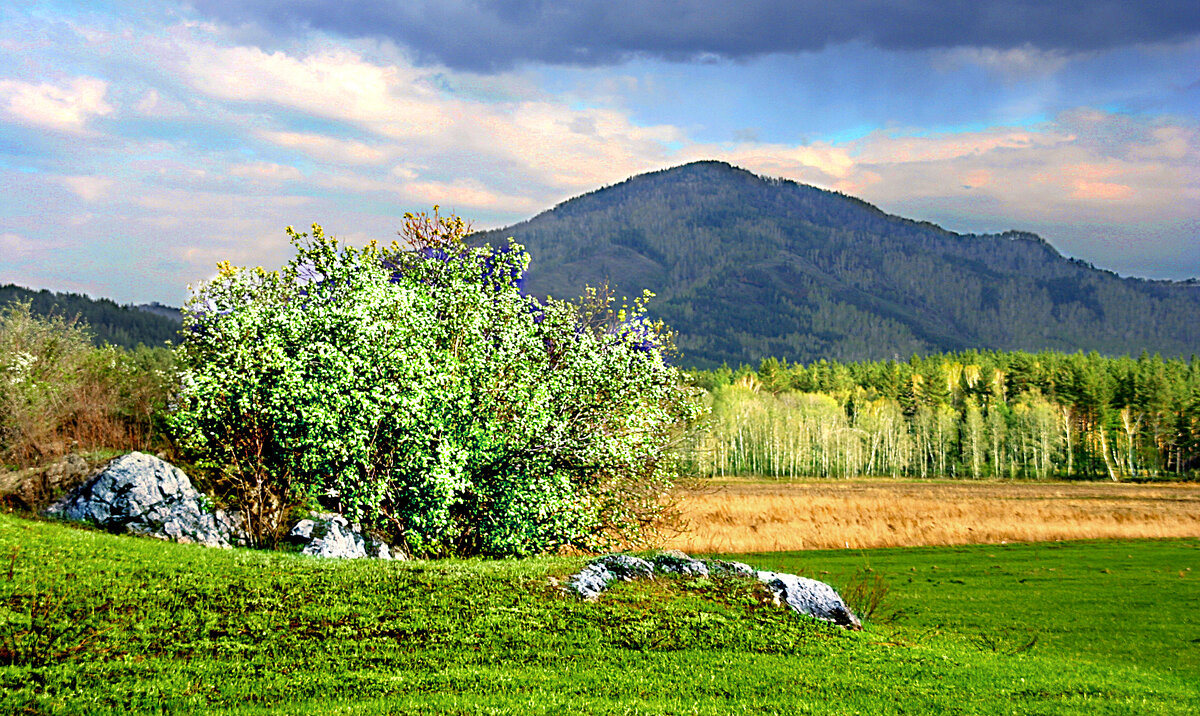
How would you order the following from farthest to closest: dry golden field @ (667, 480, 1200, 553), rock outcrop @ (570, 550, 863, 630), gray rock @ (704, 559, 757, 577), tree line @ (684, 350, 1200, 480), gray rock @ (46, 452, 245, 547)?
tree line @ (684, 350, 1200, 480) < dry golden field @ (667, 480, 1200, 553) < gray rock @ (46, 452, 245, 547) < gray rock @ (704, 559, 757, 577) < rock outcrop @ (570, 550, 863, 630)

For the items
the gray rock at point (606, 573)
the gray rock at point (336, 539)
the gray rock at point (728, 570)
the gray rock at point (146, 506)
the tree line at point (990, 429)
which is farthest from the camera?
the tree line at point (990, 429)

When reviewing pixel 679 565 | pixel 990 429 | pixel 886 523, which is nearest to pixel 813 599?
pixel 679 565

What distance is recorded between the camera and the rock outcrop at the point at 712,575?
799 inches

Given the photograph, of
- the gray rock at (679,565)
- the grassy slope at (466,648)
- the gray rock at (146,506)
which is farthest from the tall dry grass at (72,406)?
the gray rock at (679,565)

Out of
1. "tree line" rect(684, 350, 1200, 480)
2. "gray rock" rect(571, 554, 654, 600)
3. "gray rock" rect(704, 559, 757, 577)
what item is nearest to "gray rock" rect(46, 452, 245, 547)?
"gray rock" rect(571, 554, 654, 600)

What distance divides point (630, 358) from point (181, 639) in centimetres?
1878

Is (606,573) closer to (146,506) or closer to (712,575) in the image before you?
(712,575)

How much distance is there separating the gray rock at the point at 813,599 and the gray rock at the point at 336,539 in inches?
533

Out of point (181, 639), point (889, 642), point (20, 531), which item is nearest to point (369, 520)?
point (20, 531)

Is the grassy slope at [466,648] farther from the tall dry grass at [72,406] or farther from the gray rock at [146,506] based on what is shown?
the tall dry grass at [72,406]

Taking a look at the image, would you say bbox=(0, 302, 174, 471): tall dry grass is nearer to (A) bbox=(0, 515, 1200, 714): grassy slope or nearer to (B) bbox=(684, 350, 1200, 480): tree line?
(A) bbox=(0, 515, 1200, 714): grassy slope

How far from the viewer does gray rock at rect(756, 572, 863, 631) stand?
2038 centimetres

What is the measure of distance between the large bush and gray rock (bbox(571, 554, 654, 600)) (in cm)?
476

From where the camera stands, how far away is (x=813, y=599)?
2075cm
